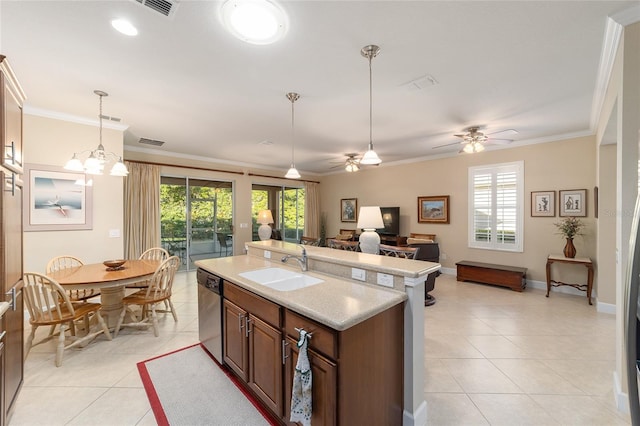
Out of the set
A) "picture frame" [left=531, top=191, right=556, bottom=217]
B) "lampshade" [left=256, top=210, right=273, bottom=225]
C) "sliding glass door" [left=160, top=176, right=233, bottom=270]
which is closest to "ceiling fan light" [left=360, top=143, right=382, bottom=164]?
"picture frame" [left=531, top=191, right=556, bottom=217]

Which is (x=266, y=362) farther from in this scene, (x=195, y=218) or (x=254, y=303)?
(x=195, y=218)

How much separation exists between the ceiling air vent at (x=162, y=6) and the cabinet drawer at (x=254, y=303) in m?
2.04

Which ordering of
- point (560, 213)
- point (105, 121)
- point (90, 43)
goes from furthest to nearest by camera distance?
point (560, 213), point (105, 121), point (90, 43)

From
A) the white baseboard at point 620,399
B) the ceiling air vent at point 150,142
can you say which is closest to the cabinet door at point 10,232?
the ceiling air vent at point 150,142

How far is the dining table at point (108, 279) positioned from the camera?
270 centimetres

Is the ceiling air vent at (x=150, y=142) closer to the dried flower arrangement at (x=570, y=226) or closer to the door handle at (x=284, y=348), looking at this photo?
the door handle at (x=284, y=348)

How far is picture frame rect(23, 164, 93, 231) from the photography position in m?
3.49

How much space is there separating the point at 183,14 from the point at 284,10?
0.71 meters

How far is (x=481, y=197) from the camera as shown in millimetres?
5594

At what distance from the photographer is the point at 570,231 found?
437 cm

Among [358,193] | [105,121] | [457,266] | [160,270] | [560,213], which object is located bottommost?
[457,266]

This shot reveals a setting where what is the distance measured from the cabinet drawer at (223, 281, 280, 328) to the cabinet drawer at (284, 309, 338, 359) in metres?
0.11

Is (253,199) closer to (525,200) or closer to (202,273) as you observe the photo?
(202,273)

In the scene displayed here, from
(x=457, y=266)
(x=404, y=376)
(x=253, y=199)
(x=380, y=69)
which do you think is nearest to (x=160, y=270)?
(x=404, y=376)
